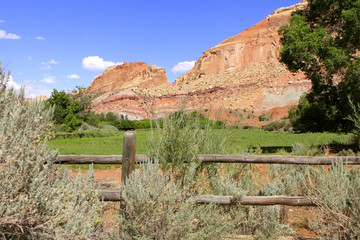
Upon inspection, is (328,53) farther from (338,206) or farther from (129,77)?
(129,77)

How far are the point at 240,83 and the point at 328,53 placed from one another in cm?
6365

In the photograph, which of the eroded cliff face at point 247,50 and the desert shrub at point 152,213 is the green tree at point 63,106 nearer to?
the desert shrub at point 152,213

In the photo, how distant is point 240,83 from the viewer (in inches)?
2987

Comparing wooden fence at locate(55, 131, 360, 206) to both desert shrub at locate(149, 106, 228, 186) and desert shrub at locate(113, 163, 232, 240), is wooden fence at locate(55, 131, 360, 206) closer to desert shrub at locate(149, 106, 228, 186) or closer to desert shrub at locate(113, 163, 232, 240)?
desert shrub at locate(149, 106, 228, 186)

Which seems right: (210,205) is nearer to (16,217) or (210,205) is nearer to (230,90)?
(16,217)

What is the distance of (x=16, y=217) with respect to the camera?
1966 millimetres

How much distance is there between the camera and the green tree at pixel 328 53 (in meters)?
13.3

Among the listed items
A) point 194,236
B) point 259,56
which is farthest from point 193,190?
point 259,56

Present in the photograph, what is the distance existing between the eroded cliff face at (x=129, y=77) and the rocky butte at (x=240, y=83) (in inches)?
1207

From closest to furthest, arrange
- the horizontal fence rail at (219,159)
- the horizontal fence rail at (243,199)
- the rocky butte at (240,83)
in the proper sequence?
1. the horizontal fence rail at (243,199)
2. the horizontal fence rail at (219,159)
3. the rocky butte at (240,83)

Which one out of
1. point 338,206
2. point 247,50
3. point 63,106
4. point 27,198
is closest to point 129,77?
point 247,50

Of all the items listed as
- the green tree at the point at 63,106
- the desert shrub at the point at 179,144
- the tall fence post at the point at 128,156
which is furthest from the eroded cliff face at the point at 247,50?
Result: the tall fence post at the point at 128,156

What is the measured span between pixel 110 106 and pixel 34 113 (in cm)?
8132

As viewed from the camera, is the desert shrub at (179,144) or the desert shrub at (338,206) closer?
the desert shrub at (338,206)
